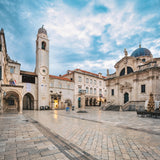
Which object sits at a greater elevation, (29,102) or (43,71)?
(43,71)

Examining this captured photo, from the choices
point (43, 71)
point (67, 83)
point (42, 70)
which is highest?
point (42, 70)

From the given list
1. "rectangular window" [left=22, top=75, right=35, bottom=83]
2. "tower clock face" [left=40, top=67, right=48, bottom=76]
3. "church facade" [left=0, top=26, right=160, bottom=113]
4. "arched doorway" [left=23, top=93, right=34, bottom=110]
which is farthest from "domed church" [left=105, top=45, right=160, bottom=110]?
"arched doorway" [left=23, top=93, right=34, bottom=110]

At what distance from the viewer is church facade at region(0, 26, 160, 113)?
2344 centimetres

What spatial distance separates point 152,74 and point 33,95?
2974cm

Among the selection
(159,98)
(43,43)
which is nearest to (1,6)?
(43,43)

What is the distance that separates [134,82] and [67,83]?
20.9 meters

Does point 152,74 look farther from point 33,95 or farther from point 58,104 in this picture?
point 33,95

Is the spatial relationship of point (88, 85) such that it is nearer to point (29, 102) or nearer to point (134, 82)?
point (134, 82)

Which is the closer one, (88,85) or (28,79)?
(28,79)

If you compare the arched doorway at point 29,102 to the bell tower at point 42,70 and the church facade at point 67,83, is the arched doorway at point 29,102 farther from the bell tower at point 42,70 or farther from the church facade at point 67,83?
the bell tower at point 42,70

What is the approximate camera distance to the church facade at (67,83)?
23.4 meters

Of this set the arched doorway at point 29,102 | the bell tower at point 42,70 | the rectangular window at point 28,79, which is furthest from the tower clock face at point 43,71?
the arched doorway at point 29,102

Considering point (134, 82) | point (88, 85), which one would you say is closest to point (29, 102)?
point (88, 85)

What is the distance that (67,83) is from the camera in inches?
1511
